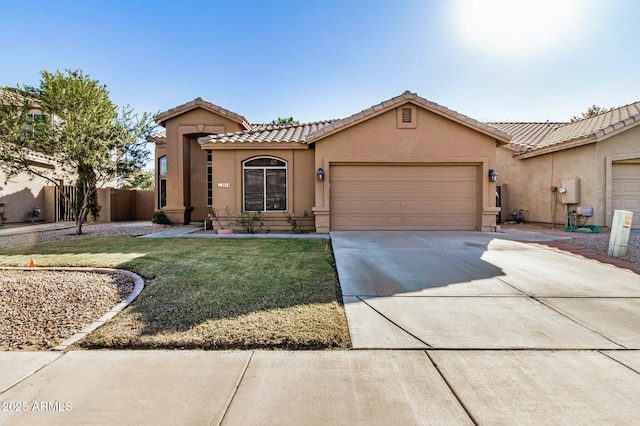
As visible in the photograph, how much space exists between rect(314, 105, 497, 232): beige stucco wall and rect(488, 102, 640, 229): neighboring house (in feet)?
6.23

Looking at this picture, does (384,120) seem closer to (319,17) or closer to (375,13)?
(375,13)

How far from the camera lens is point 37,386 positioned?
2537 millimetres

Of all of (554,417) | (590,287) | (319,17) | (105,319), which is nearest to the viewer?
(554,417)

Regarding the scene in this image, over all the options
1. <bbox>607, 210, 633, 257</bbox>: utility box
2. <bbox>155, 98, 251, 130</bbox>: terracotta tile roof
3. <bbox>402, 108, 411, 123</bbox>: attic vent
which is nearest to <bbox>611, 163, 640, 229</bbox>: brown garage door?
<bbox>607, 210, 633, 257</bbox>: utility box

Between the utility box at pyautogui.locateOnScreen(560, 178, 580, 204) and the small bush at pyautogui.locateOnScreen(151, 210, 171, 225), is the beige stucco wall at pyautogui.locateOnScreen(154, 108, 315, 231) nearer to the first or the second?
the small bush at pyautogui.locateOnScreen(151, 210, 171, 225)

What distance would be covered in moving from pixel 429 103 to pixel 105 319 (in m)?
11.0

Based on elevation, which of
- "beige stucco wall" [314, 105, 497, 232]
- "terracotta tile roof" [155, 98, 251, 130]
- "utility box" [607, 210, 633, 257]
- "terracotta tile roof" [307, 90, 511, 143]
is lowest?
"utility box" [607, 210, 633, 257]

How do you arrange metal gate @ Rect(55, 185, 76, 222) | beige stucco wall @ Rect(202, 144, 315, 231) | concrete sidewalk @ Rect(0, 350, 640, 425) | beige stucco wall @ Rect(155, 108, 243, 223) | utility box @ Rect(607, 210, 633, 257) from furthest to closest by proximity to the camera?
1. metal gate @ Rect(55, 185, 76, 222)
2. beige stucco wall @ Rect(155, 108, 243, 223)
3. beige stucco wall @ Rect(202, 144, 315, 231)
4. utility box @ Rect(607, 210, 633, 257)
5. concrete sidewalk @ Rect(0, 350, 640, 425)

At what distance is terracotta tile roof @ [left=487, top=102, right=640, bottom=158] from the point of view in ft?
37.9

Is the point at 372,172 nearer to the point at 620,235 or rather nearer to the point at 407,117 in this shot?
the point at 407,117

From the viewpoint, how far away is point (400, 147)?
1155cm

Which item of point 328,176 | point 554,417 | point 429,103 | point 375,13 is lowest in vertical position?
point 554,417

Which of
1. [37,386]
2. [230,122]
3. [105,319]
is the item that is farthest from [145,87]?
[37,386]

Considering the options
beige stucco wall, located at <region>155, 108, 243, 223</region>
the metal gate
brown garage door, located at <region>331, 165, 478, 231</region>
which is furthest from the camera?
the metal gate
